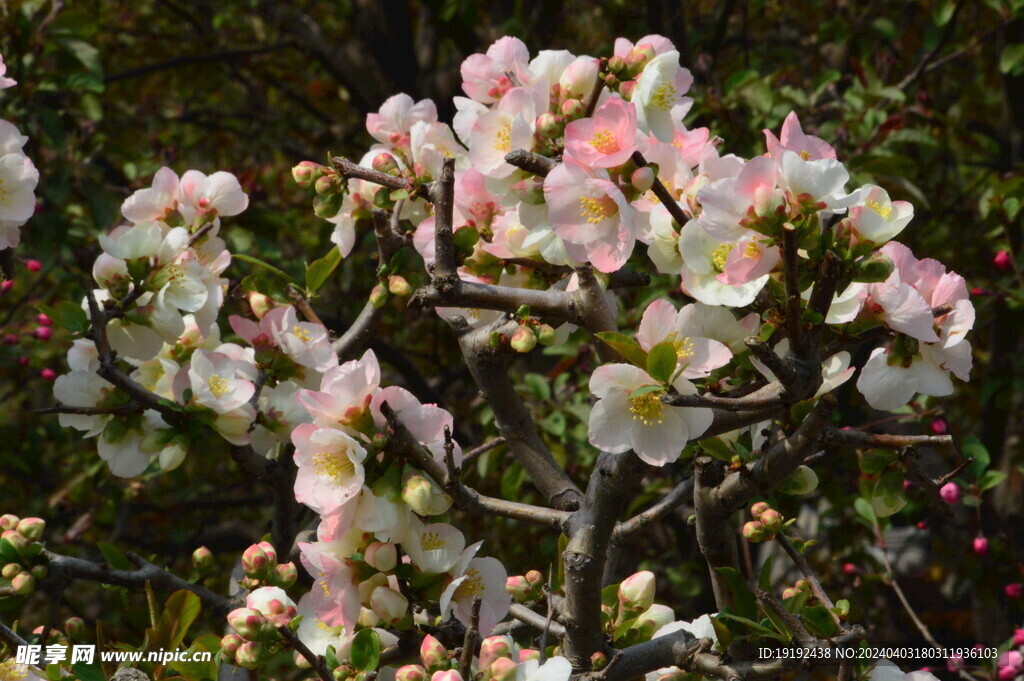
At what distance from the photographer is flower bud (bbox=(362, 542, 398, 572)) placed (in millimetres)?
1271

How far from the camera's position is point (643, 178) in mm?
1145

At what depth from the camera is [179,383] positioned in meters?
1.63

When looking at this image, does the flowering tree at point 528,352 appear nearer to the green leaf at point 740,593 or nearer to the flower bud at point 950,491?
the green leaf at point 740,593

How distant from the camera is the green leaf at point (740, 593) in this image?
1437 mm

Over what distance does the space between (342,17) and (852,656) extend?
3904 mm

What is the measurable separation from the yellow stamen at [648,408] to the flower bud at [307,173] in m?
0.61

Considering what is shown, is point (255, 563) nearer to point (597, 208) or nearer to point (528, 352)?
point (528, 352)

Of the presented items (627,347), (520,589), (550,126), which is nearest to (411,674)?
(520,589)

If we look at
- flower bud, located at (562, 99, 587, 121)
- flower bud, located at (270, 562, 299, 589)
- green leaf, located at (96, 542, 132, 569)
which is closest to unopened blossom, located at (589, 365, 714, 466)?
flower bud, located at (562, 99, 587, 121)

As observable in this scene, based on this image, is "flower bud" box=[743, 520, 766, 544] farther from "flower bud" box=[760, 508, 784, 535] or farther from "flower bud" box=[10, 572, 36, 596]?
"flower bud" box=[10, 572, 36, 596]

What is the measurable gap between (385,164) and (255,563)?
651 mm

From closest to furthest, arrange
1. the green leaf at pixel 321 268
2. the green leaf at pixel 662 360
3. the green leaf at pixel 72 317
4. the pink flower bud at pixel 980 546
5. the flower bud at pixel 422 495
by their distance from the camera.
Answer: the green leaf at pixel 662 360 < the flower bud at pixel 422 495 < the green leaf at pixel 72 317 < the green leaf at pixel 321 268 < the pink flower bud at pixel 980 546

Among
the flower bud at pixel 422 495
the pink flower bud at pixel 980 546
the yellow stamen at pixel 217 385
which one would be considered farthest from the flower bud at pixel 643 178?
the pink flower bud at pixel 980 546

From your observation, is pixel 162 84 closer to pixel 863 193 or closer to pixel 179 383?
pixel 179 383
